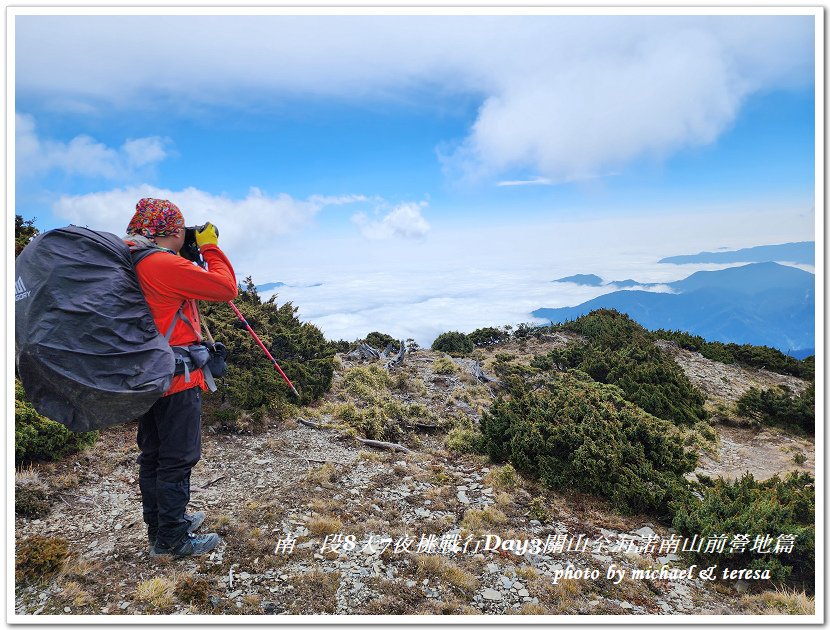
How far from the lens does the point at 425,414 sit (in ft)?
32.3

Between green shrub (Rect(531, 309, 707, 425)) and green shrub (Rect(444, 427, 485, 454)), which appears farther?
green shrub (Rect(531, 309, 707, 425))

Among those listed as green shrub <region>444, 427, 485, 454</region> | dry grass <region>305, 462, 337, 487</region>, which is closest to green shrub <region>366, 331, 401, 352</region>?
green shrub <region>444, 427, 485, 454</region>

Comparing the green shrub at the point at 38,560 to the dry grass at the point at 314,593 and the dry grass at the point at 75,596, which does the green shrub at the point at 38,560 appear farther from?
the dry grass at the point at 314,593

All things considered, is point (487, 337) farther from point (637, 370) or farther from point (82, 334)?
point (82, 334)

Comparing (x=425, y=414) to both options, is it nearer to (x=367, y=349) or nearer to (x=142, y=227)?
(x=367, y=349)

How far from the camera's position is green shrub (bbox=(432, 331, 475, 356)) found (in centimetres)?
1898

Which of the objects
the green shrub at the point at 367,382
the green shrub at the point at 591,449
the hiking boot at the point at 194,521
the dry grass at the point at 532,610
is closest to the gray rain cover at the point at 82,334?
the hiking boot at the point at 194,521

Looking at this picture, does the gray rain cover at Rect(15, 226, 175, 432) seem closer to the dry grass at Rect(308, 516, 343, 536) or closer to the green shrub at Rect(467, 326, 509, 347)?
the dry grass at Rect(308, 516, 343, 536)

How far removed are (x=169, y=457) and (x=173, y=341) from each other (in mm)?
1033

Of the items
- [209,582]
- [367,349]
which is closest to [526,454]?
[209,582]

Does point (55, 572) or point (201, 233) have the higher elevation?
point (201, 233)

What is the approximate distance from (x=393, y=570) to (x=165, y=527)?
223 centimetres

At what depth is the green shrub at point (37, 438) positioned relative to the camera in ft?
19.2

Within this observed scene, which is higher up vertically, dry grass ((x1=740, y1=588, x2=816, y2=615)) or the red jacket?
the red jacket
